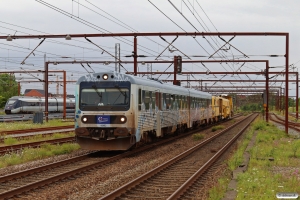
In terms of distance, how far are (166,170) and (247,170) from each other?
239cm

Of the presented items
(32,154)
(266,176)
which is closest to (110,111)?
(32,154)

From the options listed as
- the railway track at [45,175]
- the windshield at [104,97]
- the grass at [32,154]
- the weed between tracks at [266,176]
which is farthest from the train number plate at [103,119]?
the weed between tracks at [266,176]

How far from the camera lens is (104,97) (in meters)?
17.1

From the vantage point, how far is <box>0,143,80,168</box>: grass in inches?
A: 600

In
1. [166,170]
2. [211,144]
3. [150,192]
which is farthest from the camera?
[211,144]

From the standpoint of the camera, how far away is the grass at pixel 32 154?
15242 millimetres

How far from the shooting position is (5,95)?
96.2 meters

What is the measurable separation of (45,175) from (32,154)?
14.2ft

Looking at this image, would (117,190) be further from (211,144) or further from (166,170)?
(211,144)

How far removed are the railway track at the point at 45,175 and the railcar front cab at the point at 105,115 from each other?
641 mm

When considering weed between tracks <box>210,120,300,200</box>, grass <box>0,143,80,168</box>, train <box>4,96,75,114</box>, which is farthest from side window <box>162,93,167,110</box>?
train <box>4,96,75,114</box>

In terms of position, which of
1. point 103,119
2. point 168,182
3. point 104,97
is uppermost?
point 104,97

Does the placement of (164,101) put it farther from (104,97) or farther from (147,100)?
(104,97)

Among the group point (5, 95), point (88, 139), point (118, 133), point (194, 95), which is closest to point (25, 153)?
point (88, 139)
